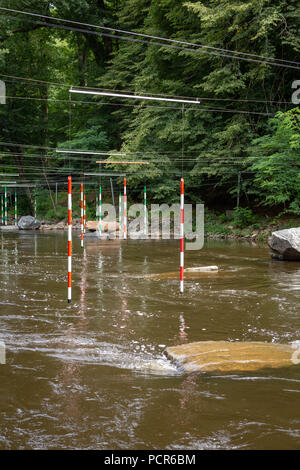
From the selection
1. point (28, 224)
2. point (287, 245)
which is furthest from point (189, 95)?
point (287, 245)

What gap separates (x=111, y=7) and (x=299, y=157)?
2468 centimetres

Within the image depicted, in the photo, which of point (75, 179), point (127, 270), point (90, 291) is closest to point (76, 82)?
point (75, 179)

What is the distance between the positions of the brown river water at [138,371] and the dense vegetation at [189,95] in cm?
885

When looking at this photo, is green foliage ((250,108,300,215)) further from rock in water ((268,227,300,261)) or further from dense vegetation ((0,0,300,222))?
rock in water ((268,227,300,261))

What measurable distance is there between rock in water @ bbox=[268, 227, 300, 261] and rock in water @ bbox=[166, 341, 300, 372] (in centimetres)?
867

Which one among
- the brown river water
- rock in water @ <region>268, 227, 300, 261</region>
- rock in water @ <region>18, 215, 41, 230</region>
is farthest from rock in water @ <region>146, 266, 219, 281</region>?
rock in water @ <region>18, 215, 41, 230</region>

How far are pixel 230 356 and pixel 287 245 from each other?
9.30 metres

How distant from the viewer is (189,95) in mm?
27406

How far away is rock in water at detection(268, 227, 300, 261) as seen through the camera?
13.5 metres

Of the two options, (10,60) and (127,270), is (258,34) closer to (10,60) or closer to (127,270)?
(127,270)

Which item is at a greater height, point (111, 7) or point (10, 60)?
point (111, 7)

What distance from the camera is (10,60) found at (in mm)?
39219

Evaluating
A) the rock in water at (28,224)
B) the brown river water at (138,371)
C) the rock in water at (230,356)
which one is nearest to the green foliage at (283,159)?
the brown river water at (138,371)

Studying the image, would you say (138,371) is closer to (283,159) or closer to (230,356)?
(230,356)
